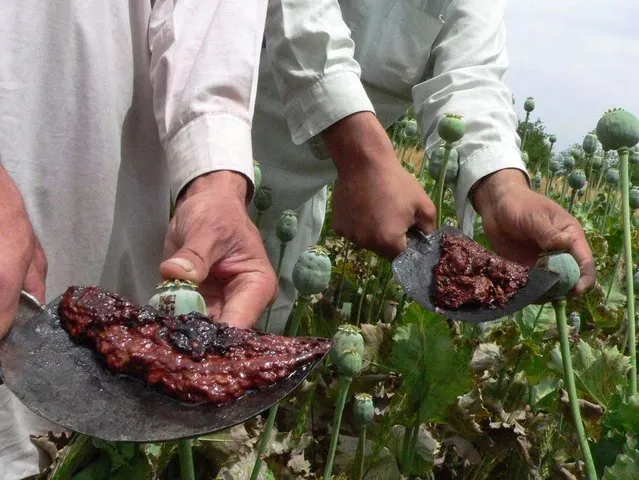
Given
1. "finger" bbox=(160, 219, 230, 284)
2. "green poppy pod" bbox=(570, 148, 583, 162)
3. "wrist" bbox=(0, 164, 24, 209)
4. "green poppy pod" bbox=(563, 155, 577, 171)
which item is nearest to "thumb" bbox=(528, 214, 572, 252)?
"finger" bbox=(160, 219, 230, 284)

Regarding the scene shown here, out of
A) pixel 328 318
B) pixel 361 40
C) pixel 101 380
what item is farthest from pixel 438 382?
pixel 361 40

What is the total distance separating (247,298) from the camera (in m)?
1.02

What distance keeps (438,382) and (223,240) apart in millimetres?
554

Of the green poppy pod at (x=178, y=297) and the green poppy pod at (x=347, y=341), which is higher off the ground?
the green poppy pod at (x=178, y=297)

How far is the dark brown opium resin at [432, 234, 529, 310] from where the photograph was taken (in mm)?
1391

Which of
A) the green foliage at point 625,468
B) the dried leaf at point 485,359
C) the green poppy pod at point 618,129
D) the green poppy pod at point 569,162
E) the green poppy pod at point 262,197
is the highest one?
the green poppy pod at point 618,129

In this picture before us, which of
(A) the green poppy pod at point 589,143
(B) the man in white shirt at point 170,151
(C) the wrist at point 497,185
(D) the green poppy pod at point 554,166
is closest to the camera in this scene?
(B) the man in white shirt at point 170,151

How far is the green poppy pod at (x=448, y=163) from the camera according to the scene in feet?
5.68

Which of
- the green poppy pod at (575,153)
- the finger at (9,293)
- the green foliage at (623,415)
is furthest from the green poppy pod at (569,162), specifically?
the finger at (9,293)

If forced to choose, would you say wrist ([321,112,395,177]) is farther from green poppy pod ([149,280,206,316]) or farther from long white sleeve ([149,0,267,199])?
green poppy pod ([149,280,206,316])

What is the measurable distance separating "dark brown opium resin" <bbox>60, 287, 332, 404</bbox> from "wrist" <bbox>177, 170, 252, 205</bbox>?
267mm

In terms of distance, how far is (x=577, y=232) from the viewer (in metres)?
1.56

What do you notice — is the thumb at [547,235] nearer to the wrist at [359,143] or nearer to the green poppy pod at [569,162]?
the wrist at [359,143]

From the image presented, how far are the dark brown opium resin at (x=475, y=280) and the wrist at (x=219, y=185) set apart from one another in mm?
412
